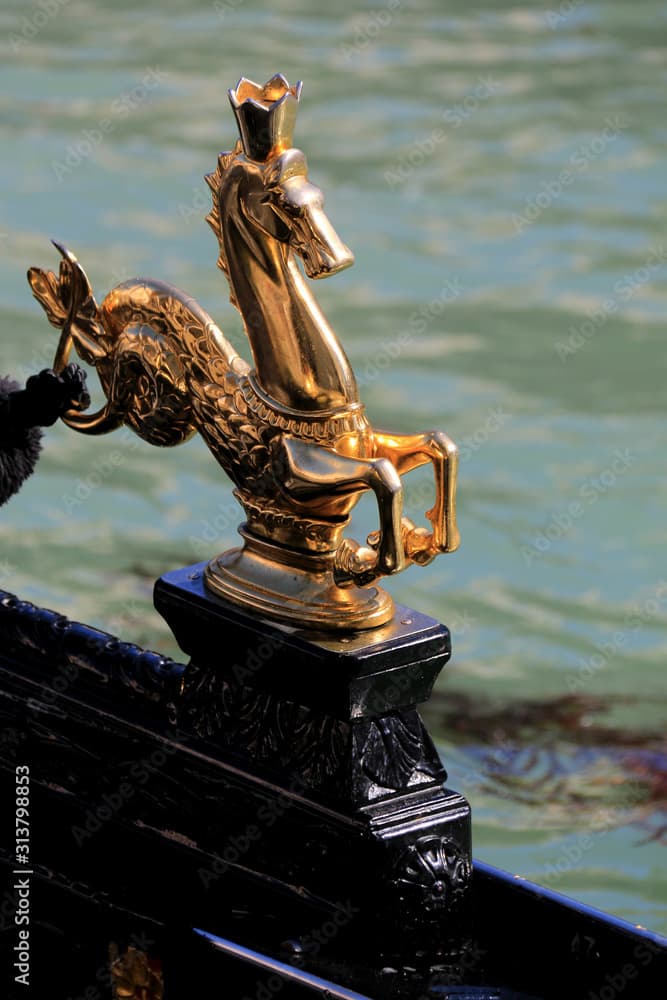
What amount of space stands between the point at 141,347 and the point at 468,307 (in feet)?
7.65

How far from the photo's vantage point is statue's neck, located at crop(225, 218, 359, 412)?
120 cm

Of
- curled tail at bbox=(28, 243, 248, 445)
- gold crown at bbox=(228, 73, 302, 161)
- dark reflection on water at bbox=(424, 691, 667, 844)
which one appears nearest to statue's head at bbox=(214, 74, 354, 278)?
gold crown at bbox=(228, 73, 302, 161)

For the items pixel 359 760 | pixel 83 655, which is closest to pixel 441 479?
pixel 359 760

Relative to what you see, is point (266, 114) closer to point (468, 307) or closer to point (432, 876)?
point (432, 876)

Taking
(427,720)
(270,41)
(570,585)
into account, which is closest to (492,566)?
(570,585)

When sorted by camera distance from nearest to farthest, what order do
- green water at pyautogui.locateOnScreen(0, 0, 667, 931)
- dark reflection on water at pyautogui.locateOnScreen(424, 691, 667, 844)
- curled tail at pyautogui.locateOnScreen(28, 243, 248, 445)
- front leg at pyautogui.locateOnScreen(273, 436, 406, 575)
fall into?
front leg at pyautogui.locateOnScreen(273, 436, 406, 575), curled tail at pyautogui.locateOnScreen(28, 243, 248, 445), dark reflection on water at pyautogui.locateOnScreen(424, 691, 667, 844), green water at pyautogui.locateOnScreen(0, 0, 667, 931)

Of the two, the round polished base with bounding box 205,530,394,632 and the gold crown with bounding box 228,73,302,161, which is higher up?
the gold crown with bounding box 228,73,302,161

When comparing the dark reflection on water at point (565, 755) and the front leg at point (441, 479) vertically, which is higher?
the dark reflection on water at point (565, 755)

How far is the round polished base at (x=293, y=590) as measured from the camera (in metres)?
1.19

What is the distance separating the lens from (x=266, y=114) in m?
1.17

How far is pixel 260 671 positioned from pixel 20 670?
26 cm

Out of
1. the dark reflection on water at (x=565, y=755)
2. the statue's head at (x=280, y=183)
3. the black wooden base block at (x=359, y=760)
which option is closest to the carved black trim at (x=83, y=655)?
the black wooden base block at (x=359, y=760)

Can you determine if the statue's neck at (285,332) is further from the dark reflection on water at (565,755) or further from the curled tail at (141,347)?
the dark reflection on water at (565,755)

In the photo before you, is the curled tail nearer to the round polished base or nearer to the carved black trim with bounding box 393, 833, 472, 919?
the round polished base
